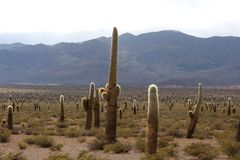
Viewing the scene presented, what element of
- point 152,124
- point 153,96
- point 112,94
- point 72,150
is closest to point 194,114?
point 112,94

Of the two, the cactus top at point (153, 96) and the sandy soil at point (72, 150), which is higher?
the cactus top at point (153, 96)

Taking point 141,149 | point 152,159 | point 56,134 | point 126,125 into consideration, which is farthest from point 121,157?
point 126,125

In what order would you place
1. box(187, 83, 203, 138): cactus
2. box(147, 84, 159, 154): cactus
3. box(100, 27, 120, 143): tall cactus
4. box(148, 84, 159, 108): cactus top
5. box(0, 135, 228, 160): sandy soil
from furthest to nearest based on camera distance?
box(187, 83, 203, 138): cactus → box(100, 27, 120, 143): tall cactus → box(0, 135, 228, 160): sandy soil → box(148, 84, 159, 108): cactus top → box(147, 84, 159, 154): cactus

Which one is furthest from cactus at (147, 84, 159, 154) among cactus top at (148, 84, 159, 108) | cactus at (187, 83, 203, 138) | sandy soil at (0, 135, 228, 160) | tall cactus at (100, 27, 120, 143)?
cactus at (187, 83, 203, 138)

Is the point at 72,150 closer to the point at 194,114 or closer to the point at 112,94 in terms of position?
the point at 112,94

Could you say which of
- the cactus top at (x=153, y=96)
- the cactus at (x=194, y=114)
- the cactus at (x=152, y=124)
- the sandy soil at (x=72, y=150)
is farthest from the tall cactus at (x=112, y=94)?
the cactus at (x=194, y=114)

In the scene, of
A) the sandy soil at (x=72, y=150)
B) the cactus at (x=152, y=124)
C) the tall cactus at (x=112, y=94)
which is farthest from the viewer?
the tall cactus at (x=112, y=94)

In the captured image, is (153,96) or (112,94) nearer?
(153,96)

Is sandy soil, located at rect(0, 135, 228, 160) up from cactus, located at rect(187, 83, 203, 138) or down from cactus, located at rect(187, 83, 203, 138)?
down

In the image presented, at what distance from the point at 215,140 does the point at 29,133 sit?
9.84 m

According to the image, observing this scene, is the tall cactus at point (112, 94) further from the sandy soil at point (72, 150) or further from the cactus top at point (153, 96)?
the cactus top at point (153, 96)

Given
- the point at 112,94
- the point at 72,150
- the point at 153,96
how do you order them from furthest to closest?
the point at 112,94 < the point at 72,150 < the point at 153,96

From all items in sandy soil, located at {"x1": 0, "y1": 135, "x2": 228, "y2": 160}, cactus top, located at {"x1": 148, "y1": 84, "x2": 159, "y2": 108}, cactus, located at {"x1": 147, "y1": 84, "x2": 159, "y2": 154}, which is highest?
cactus top, located at {"x1": 148, "y1": 84, "x2": 159, "y2": 108}

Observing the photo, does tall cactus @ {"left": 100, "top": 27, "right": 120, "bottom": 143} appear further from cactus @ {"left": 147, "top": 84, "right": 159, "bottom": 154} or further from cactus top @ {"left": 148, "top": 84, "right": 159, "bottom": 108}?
cactus @ {"left": 147, "top": 84, "right": 159, "bottom": 154}
